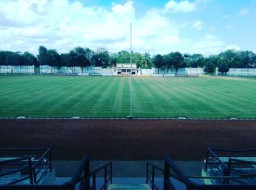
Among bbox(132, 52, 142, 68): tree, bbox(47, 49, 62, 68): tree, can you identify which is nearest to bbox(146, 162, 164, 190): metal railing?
bbox(47, 49, 62, 68): tree

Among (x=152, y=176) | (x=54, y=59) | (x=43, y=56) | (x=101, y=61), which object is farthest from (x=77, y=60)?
(x=152, y=176)

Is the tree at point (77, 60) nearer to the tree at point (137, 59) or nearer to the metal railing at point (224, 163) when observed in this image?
the tree at point (137, 59)

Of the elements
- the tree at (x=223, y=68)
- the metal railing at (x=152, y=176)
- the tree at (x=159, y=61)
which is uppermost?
the tree at (x=159, y=61)

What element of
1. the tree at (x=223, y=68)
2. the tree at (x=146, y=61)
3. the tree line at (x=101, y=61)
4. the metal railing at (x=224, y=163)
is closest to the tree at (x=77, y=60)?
the tree line at (x=101, y=61)

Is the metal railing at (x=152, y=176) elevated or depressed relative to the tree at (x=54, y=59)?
depressed

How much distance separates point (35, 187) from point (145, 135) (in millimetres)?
11986

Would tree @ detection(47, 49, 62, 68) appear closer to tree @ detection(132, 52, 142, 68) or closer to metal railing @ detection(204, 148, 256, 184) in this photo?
tree @ detection(132, 52, 142, 68)

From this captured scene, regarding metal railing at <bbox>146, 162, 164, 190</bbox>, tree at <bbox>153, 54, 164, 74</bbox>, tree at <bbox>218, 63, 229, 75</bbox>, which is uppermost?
tree at <bbox>153, 54, 164, 74</bbox>

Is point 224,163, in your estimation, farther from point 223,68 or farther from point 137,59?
point 137,59

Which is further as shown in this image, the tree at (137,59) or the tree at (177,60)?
the tree at (137,59)

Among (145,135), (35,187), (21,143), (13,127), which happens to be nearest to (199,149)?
(145,135)

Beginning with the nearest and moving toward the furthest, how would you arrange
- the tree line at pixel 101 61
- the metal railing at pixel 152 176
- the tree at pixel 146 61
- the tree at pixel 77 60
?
the metal railing at pixel 152 176, the tree line at pixel 101 61, the tree at pixel 77 60, the tree at pixel 146 61

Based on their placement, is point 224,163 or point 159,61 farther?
point 159,61

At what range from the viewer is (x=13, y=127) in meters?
15.9
